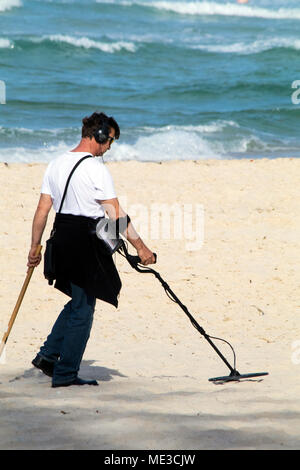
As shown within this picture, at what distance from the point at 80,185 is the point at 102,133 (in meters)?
0.33

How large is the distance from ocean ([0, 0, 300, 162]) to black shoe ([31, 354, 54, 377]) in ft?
31.5

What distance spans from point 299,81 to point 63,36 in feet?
29.6

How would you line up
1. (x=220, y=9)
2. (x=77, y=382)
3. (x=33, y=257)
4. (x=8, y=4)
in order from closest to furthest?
1. (x=33, y=257)
2. (x=77, y=382)
3. (x=8, y=4)
4. (x=220, y=9)

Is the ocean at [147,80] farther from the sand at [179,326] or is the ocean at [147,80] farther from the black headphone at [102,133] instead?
the black headphone at [102,133]

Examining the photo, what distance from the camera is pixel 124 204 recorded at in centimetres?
1005

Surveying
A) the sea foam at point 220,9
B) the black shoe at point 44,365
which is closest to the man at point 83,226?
the black shoe at point 44,365

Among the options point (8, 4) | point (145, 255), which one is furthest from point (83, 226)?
point (8, 4)

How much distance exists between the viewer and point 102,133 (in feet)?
14.6

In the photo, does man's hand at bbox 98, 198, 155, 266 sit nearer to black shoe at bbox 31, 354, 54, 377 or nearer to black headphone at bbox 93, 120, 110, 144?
black headphone at bbox 93, 120, 110, 144

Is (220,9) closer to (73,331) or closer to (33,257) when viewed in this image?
(33,257)

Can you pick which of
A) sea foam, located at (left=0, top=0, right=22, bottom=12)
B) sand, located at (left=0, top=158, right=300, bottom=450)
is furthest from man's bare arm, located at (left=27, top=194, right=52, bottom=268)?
sea foam, located at (left=0, top=0, right=22, bottom=12)

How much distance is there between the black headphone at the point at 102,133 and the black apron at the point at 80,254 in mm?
463

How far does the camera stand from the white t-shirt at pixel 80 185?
171 inches
